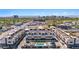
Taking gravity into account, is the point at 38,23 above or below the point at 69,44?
above

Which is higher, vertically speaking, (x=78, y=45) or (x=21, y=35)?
(x=21, y=35)

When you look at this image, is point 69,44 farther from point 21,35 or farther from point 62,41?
point 21,35

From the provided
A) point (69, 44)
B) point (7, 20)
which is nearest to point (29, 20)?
point (7, 20)
